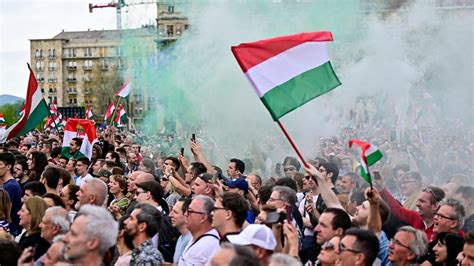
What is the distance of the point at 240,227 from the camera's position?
8.20 metres

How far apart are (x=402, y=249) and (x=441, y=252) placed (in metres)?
0.50

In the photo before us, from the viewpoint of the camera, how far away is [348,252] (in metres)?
7.02

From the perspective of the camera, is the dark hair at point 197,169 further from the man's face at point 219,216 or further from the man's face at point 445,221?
the man's face at point 445,221

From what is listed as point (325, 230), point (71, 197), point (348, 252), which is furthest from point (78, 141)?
point (348, 252)

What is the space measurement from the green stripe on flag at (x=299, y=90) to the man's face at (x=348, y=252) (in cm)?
240

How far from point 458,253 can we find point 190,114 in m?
21.9

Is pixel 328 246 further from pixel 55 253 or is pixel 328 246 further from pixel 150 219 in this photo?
pixel 55 253

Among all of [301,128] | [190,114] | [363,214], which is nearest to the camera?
[363,214]

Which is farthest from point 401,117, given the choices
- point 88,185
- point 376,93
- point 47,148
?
point 88,185

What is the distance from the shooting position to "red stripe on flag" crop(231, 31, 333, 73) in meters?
9.48

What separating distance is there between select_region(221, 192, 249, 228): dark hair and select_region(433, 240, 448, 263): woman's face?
5.28 ft

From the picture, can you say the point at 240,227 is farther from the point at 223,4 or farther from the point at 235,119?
the point at 223,4

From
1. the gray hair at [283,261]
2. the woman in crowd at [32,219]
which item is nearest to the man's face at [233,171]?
the woman in crowd at [32,219]

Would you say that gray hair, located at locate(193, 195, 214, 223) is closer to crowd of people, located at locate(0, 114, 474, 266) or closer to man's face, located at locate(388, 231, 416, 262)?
crowd of people, located at locate(0, 114, 474, 266)
